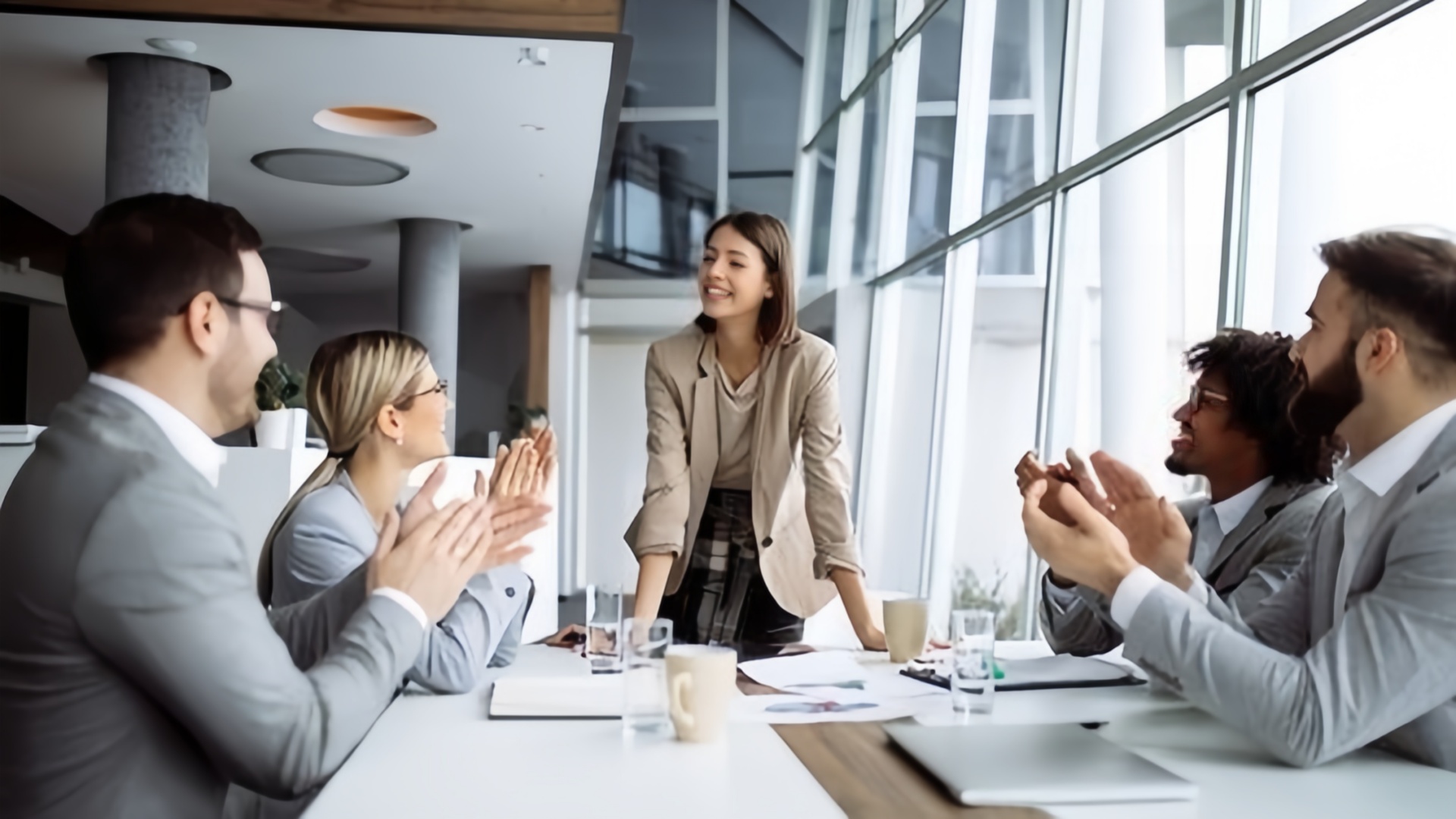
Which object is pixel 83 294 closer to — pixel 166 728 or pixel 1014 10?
pixel 166 728

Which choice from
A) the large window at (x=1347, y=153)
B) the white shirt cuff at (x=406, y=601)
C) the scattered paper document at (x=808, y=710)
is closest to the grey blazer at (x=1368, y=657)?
the scattered paper document at (x=808, y=710)

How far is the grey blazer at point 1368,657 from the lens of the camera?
1223mm

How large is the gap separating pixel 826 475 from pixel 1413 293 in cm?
139

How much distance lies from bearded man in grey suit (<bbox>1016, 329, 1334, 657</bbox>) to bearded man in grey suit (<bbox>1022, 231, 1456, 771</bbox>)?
0.25 metres

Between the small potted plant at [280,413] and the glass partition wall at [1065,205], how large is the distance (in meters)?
3.21

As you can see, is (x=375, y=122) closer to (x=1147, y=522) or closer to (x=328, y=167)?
(x=328, y=167)

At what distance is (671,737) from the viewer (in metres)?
1.34

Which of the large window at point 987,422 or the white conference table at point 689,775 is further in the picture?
the large window at point 987,422

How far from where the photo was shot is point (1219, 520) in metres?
2.10

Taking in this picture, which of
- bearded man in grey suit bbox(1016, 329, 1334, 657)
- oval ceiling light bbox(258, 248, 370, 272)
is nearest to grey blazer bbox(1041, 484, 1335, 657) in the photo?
bearded man in grey suit bbox(1016, 329, 1334, 657)

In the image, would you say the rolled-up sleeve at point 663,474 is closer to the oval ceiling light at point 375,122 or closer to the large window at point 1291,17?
the large window at point 1291,17

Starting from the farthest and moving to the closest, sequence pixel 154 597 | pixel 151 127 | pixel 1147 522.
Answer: pixel 151 127, pixel 1147 522, pixel 154 597

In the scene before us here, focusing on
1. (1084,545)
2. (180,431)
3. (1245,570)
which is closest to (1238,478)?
(1245,570)

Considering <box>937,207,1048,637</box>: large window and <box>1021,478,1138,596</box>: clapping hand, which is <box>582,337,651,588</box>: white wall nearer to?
<box>937,207,1048,637</box>: large window
